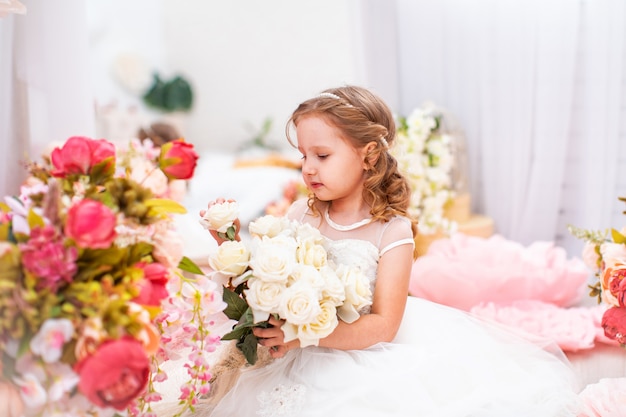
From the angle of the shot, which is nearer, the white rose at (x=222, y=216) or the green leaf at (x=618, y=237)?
the white rose at (x=222, y=216)

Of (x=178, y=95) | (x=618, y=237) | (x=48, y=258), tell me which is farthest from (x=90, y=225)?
(x=178, y=95)

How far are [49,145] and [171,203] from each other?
164cm

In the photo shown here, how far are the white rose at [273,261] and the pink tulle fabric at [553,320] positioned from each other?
1379 millimetres

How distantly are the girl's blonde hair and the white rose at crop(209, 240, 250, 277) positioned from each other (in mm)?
426

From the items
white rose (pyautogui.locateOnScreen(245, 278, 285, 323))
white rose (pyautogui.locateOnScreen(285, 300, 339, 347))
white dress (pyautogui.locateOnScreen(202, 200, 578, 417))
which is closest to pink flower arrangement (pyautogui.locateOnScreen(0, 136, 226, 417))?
white rose (pyautogui.locateOnScreen(245, 278, 285, 323))

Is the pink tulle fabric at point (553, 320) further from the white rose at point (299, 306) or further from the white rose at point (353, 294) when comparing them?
the white rose at point (299, 306)

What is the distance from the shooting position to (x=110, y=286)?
3.35 ft

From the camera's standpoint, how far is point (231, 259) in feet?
4.56

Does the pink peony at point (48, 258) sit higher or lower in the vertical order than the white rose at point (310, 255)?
higher

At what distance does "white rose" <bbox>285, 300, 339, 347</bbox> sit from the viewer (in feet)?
4.42

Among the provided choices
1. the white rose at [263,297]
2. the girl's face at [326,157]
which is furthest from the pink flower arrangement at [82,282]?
the girl's face at [326,157]

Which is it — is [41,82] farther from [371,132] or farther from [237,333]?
[237,333]

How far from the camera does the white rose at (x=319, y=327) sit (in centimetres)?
135

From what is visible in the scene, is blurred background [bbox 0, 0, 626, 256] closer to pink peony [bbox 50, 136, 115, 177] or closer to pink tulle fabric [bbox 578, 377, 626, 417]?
pink peony [bbox 50, 136, 115, 177]
